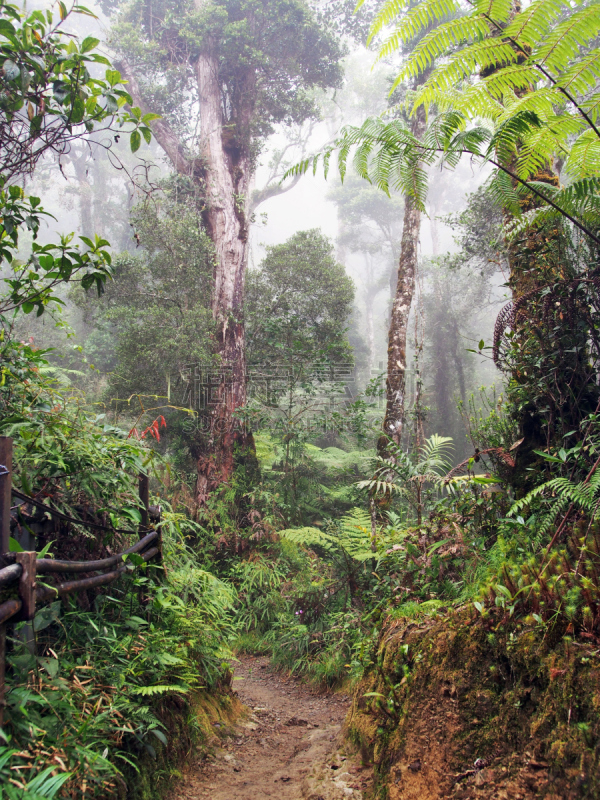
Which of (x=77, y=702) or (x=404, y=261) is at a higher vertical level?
(x=404, y=261)

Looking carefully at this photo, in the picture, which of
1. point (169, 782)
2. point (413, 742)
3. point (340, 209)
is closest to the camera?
point (413, 742)

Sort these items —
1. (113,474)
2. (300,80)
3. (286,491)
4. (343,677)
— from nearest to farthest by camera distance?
(113,474) < (343,677) < (286,491) < (300,80)

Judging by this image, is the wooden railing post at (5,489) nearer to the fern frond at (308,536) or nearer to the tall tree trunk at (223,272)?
the fern frond at (308,536)

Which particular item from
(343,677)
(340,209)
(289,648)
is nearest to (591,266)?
(343,677)

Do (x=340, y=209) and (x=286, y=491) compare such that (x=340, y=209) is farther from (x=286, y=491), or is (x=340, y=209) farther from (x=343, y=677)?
(x=343, y=677)

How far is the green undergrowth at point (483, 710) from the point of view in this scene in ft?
5.48

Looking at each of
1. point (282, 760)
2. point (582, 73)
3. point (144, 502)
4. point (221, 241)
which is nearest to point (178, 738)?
point (282, 760)

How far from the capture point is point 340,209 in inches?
1228

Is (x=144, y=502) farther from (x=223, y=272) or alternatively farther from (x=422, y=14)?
(x=223, y=272)

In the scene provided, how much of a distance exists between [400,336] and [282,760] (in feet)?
20.1

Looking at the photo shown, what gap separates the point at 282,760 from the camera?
3.11m

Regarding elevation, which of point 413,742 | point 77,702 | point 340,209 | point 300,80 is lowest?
point 413,742

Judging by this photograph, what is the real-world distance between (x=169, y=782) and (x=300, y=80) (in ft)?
42.2

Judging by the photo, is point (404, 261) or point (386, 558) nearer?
point (386, 558)
